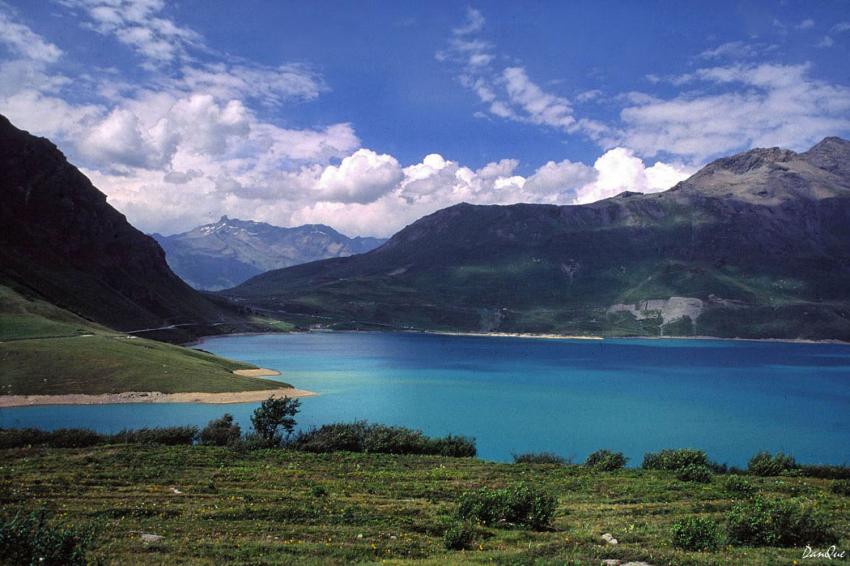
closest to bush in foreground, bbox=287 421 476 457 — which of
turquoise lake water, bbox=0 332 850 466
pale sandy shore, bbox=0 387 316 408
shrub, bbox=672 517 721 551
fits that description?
turquoise lake water, bbox=0 332 850 466

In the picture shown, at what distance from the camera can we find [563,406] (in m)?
97.6

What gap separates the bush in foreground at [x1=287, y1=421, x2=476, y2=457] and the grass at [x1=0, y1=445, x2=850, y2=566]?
4.87 metres

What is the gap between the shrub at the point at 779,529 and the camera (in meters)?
20.0

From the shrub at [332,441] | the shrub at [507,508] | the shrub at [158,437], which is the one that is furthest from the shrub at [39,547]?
the shrub at [158,437]

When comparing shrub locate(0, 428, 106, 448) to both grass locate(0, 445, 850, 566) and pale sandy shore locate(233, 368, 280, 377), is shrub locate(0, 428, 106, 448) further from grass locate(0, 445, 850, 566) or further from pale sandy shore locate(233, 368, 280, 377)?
pale sandy shore locate(233, 368, 280, 377)

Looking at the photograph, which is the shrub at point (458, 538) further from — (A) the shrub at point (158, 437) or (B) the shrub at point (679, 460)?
(A) the shrub at point (158, 437)

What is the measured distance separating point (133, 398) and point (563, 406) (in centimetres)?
6792

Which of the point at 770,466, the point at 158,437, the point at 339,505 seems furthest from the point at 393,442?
the point at 770,466

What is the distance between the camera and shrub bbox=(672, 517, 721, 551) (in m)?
19.1

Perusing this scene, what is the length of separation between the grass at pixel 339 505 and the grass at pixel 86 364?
4897 cm

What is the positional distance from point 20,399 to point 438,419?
57.3 m

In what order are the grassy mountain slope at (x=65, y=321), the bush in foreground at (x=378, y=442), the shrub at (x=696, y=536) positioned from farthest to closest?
1. the grassy mountain slope at (x=65, y=321)
2. the bush in foreground at (x=378, y=442)
3. the shrub at (x=696, y=536)

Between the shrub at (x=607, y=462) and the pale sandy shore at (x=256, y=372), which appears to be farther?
the pale sandy shore at (x=256, y=372)

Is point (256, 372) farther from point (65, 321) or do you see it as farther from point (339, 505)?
point (339, 505)
